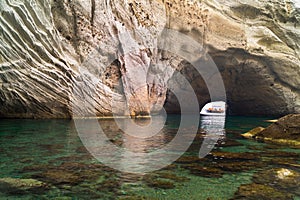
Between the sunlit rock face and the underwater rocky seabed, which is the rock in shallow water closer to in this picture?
the underwater rocky seabed

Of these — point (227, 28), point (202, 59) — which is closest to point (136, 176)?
point (202, 59)

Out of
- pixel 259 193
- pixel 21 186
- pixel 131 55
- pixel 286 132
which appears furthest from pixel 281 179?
pixel 131 55

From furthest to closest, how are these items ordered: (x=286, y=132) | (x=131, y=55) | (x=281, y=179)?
1. (x=131, y=55)
2. (x=286, y=132)
3. (x=281, y=179)

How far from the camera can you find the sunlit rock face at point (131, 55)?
11.7 metres

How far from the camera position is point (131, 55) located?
55.8 ft

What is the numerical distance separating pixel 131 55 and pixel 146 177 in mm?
13916

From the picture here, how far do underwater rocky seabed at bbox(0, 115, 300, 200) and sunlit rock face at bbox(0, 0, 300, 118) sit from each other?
688 centimetres

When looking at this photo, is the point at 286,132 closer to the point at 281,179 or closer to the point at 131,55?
the point at 281,179

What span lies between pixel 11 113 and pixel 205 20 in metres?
17.7

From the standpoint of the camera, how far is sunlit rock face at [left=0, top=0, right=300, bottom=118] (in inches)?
462

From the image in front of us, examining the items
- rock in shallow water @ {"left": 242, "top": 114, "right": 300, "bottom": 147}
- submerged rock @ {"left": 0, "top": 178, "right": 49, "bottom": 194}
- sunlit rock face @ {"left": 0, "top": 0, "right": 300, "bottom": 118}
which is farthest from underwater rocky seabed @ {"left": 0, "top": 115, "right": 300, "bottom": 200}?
sunlit rock face @ {"left": 0, "top": 0, "right": 300, "bottom": 118}

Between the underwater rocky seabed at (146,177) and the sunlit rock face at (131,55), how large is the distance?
6.88 metres

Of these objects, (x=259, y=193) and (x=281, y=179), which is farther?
(x=281, y=179)

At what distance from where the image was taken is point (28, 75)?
11602mm
